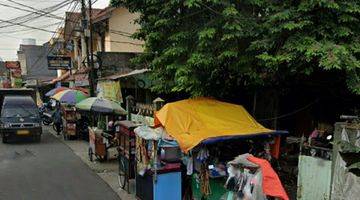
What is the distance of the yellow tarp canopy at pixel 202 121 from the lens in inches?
344

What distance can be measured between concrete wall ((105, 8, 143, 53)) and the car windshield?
7995 millimetres

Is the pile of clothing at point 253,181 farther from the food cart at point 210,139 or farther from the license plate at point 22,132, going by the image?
the license plate at point 22,132

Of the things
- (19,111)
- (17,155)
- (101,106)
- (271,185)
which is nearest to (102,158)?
(101,106)

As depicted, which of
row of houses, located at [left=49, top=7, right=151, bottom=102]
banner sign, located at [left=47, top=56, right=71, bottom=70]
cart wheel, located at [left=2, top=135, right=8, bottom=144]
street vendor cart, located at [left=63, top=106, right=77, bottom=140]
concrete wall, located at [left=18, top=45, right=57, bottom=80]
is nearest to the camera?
cart wheel, located at [left=2, top=135, right=8, bottom=144]

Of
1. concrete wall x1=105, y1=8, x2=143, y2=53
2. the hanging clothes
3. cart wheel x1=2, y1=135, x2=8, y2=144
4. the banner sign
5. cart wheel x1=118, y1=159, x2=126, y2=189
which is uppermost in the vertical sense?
concrete wall x1=105, y1=8, x2=143, y2=53

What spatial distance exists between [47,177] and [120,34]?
16.2 m

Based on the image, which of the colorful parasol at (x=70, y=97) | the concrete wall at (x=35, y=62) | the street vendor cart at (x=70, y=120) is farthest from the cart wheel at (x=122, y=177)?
the concrete wall at (x=35, y=62)

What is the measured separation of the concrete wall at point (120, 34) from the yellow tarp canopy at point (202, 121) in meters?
18.1

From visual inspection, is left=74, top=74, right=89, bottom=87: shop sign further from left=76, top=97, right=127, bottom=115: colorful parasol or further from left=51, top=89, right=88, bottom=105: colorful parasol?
left=76, top=97, right=127, bottom=115: colorful parasol

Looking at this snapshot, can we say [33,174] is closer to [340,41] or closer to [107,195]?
[107,195]

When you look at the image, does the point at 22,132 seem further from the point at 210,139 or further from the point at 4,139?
the point at 210,139

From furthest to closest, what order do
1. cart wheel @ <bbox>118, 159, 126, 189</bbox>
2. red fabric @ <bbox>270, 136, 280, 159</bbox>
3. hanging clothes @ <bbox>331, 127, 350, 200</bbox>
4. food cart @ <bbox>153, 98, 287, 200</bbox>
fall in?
cart wheel @ <bbox>118, 159, 126, 189</bbox>, red fabric @ <bbox>270, 136, 280, 159</bbox>, food cart @ <bbox>153, 98, 287, 200</bbox>, hanging clothes @ <bbox>331, 127, 350, 200</bbox>

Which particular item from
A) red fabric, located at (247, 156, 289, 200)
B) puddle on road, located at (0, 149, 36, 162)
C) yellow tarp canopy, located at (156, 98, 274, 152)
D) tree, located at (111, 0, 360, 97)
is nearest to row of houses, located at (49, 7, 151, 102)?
puddle on road, located at (0, 149, 36, 162)

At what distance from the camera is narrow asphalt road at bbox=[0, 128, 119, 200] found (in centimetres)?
1094
